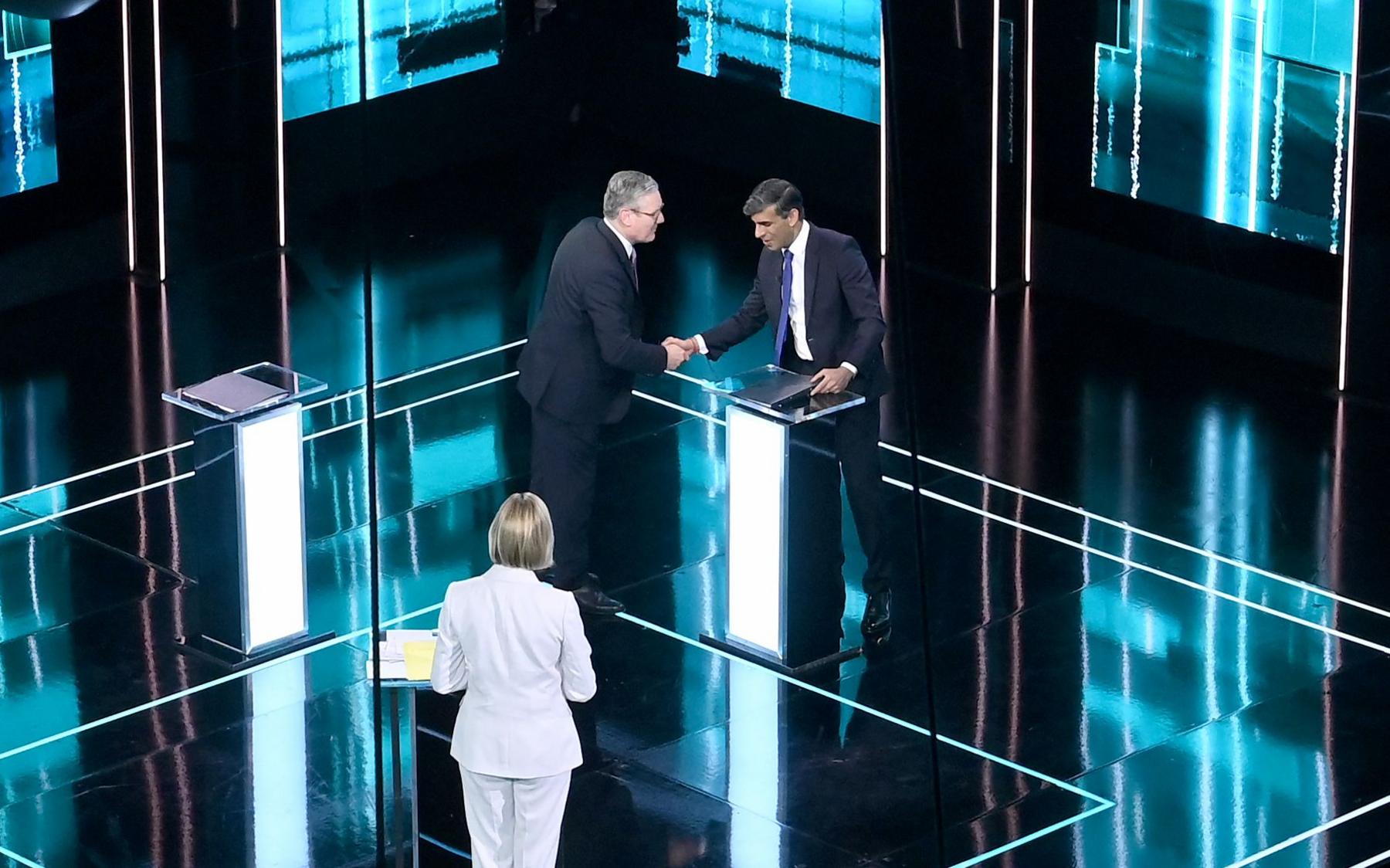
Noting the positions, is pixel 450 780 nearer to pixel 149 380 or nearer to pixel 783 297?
pixel 783 297

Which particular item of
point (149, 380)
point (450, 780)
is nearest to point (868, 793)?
point (450, 780)

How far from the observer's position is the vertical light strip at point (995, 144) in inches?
561

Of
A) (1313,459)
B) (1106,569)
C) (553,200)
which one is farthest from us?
(553,200)

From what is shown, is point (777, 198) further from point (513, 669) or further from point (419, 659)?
point (513, 669)

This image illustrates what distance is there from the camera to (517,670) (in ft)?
26.9

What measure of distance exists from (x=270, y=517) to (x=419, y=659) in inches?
85.1

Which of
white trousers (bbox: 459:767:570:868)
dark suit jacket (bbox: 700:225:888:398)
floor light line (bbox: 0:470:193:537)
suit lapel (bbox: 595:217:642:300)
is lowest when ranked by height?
floor light line (bbox: 0:470:193:537)

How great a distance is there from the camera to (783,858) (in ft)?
30.7

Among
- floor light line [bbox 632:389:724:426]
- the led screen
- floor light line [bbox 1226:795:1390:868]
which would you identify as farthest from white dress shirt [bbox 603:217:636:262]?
the led screen

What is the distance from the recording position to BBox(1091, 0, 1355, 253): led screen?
13.3 meters

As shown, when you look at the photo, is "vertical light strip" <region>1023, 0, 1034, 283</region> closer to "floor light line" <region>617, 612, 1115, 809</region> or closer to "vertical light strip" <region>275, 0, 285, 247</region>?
"vertical light strip" <region>275, 0, 285, 247</region>

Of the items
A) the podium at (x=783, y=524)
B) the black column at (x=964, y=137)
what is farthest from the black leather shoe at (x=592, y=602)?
the black column at (x=964, y=137)

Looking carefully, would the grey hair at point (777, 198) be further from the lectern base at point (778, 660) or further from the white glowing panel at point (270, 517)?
the white glowing panel at point (270, 517)

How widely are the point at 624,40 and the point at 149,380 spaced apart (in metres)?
3.87
